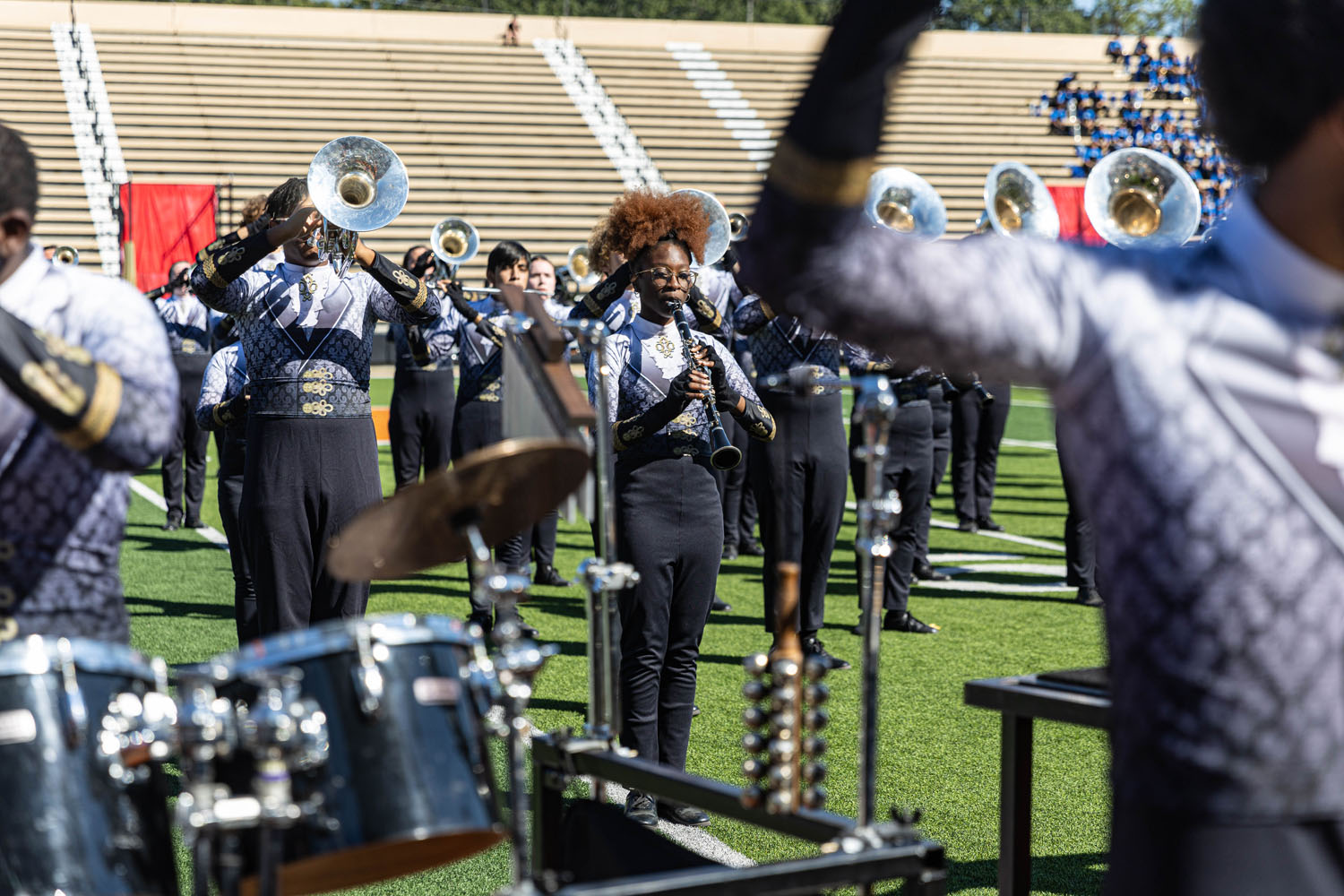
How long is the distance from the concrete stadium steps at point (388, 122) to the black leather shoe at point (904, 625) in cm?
2051

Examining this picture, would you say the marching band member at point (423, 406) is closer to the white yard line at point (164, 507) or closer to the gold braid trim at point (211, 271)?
the white yard line at point (164, 507)

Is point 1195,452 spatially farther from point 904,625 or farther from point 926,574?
point 926,574

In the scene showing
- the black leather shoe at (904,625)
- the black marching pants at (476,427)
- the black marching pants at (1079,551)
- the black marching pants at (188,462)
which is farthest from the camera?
the black marching pants at (188,462)

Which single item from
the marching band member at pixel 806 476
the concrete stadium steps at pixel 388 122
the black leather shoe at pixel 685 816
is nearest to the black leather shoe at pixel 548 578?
the marching band member at pixel 806 476

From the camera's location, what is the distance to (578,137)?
31.8 m

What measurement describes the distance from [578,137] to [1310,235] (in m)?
31.2

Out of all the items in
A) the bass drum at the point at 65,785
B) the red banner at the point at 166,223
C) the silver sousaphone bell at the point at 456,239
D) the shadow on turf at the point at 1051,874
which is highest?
the red banner at the point at 166,223

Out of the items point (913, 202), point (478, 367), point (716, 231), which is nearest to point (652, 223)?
point (716, 231)

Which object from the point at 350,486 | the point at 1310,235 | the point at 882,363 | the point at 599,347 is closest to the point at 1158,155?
the point at 882,363

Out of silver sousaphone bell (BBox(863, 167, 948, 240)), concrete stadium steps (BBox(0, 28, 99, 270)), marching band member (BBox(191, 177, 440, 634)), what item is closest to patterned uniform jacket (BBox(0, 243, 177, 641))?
marching band member (BBox(191, 177, 440, 634))

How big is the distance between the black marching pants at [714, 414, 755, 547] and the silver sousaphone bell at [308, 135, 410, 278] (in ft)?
13.6

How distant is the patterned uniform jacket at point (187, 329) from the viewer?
436 inches

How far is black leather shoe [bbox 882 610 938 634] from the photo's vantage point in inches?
304

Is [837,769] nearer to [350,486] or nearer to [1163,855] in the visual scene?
[350,486]
